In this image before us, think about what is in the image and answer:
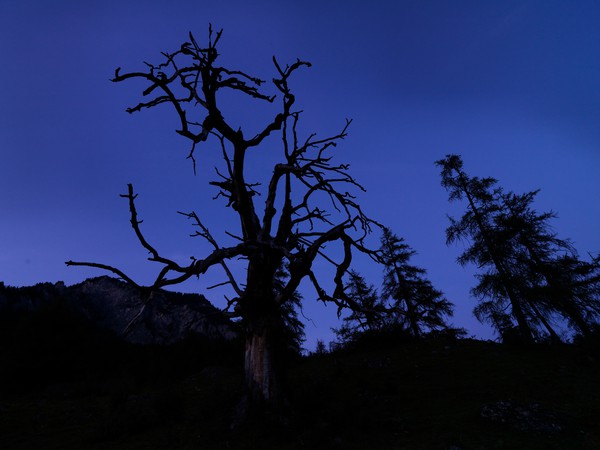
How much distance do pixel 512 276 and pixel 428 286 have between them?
7526 millimetres

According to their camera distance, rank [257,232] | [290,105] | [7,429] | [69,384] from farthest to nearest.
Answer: [69,384]
[7,429]
[257,232]
[290,105]

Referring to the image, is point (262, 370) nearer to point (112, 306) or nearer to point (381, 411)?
point (381, 411)

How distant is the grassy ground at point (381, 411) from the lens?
6.64 m

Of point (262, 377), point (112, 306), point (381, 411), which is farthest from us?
point (112, 306)

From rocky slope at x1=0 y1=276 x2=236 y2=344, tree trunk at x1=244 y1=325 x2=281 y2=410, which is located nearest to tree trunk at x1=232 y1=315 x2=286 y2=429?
tree trunk at x1=244 y1=325 x2=281 y2=410

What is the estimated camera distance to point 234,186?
1021 cm

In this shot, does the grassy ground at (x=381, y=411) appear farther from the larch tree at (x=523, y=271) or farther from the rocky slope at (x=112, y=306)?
the rocky slope at (x=112, y=306)

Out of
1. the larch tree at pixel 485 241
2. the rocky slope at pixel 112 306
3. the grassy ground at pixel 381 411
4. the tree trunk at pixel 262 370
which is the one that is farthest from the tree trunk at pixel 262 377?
the rocky slope at pixel 112 306

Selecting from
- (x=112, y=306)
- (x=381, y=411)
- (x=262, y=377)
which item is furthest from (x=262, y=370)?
(x=112, y=306)

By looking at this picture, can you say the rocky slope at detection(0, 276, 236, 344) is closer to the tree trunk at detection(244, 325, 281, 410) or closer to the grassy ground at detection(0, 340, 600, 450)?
the grassy ground at detection(0, 340, 600, 450)

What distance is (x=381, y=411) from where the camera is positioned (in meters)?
8.80

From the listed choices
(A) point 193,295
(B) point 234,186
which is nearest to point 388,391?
(B) point 234,186

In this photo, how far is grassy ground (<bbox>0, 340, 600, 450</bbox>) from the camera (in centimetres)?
664

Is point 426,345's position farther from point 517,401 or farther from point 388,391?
point 517,401
